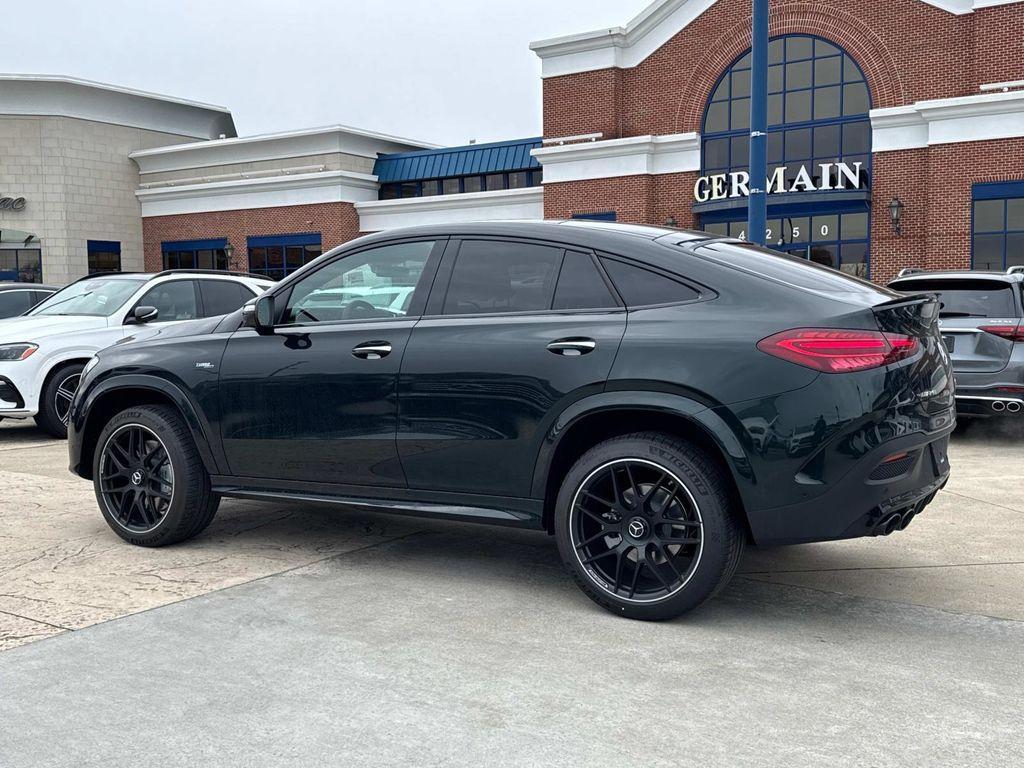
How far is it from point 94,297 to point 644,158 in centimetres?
2142

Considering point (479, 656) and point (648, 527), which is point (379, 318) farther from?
point (479, 656)

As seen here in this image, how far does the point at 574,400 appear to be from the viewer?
177 inches

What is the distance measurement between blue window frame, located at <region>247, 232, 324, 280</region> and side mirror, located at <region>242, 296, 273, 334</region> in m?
32.3

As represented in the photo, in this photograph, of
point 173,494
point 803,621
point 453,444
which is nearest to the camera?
point 803,621

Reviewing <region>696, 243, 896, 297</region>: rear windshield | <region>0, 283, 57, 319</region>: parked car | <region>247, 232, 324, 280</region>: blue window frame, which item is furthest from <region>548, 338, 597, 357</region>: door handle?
<region>247, 232, 324, 280</region>: blue window frame

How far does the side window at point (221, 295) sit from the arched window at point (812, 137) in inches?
759

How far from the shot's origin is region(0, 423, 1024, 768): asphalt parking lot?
3.21 meters

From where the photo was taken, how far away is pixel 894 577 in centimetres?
514

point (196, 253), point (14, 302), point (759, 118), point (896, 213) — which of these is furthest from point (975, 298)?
point (196, 253)

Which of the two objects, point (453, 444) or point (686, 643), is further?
point (453, 444)

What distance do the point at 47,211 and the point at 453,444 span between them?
39.7m

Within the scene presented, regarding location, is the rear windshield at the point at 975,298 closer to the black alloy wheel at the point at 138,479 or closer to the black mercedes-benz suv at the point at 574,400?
the black mercedes-benz suv at the point at 574,400

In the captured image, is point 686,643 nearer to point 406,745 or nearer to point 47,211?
point 406,745

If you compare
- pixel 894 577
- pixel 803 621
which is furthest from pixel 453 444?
pixel 894 577
